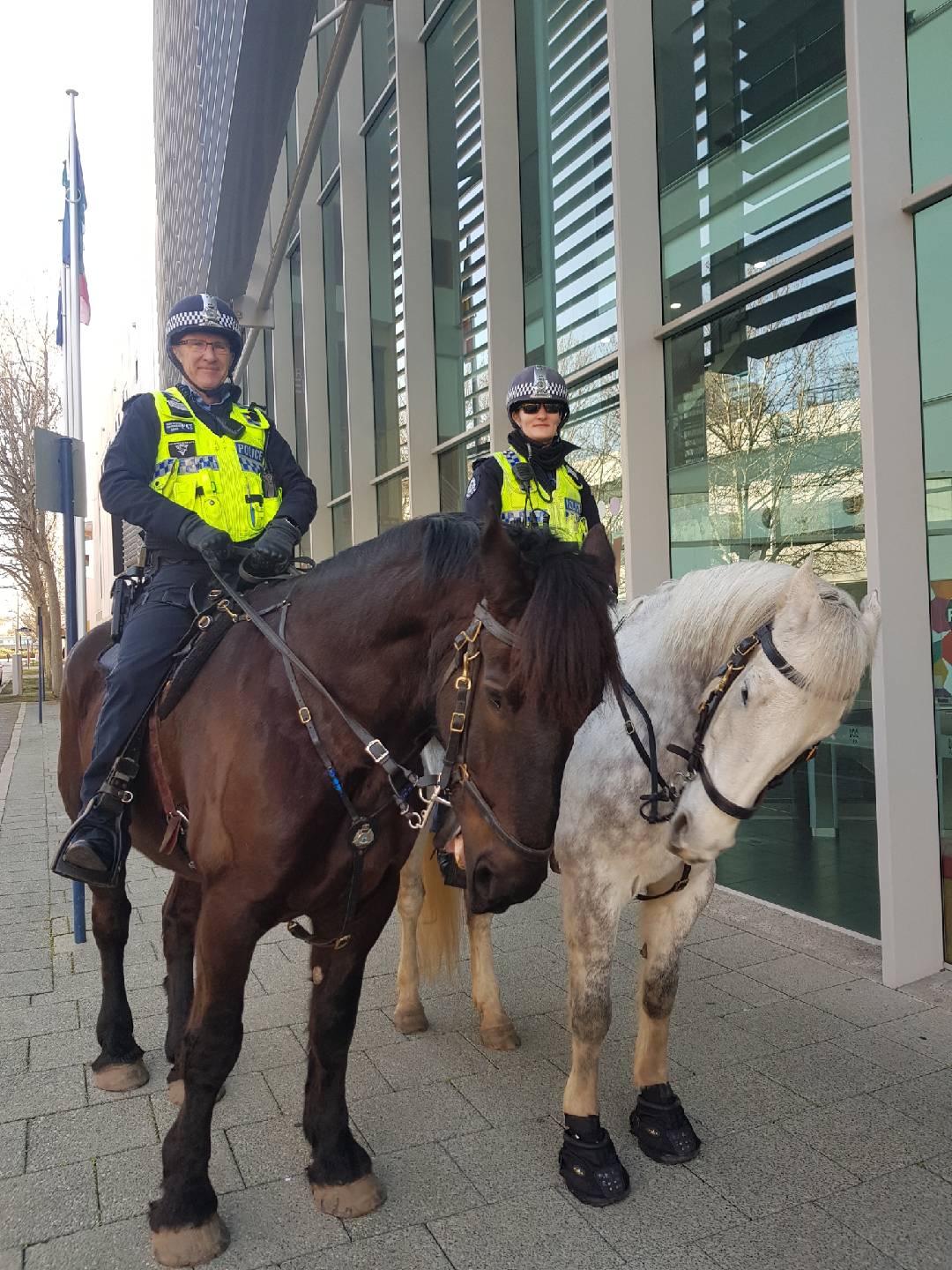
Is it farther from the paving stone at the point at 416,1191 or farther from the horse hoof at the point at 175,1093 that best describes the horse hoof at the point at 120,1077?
the paving stone at the point at 416,1191

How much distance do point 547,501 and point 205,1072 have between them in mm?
2362

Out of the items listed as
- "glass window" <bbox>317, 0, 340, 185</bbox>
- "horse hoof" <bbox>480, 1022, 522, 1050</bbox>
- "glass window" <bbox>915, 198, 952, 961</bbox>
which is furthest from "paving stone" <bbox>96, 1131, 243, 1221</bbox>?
"glass window" <bbox>317, 0, 340, 185</bbox>

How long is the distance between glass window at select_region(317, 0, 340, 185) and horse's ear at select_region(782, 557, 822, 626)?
1311 cm

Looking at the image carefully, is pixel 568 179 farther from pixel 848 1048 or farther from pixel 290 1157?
pixel 290 1157

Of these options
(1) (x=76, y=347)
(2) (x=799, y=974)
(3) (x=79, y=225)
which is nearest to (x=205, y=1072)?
(2) (x=799, y=974)

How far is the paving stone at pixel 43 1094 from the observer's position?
11.1ft

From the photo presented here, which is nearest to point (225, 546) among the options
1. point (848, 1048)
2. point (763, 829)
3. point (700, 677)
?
point (700, 677)

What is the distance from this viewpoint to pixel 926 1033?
381cm

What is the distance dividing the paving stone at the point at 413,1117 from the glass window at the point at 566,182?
17.8 ft

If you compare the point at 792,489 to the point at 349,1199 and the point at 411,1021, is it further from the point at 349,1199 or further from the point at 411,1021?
the point at 349,1199

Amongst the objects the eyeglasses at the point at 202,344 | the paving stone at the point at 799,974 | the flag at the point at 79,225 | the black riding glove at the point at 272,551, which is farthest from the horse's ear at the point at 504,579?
the flag at the point at 79,225

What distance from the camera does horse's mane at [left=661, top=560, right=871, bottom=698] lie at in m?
2.36

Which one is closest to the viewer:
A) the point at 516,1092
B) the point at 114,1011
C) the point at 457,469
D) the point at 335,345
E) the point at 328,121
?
the point at 516,1092

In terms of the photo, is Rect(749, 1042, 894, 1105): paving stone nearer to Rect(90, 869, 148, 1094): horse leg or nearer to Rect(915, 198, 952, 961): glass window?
Rect(915, 198, 952, 961): glass window
